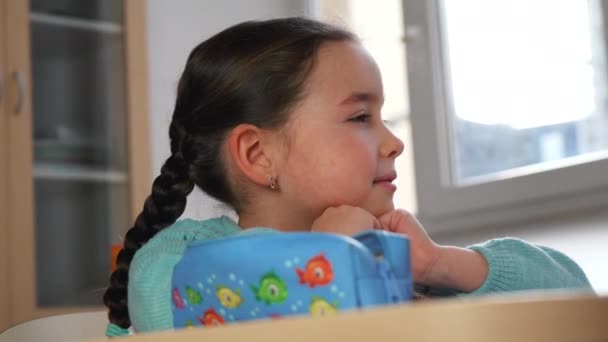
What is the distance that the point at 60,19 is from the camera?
9.50 ft

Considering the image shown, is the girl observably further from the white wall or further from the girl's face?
the white wall

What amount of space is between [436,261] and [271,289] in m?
0.36

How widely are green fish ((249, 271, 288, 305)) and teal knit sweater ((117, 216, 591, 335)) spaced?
22 cm

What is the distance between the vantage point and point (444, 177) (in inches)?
109

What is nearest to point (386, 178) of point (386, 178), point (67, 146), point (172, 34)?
point (386, 178)

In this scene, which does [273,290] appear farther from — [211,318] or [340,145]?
[340,145]

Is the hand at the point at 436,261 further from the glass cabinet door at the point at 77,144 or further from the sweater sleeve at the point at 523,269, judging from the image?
the glass cabinet door at the point at 77,144

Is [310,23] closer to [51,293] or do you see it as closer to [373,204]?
[373,204]

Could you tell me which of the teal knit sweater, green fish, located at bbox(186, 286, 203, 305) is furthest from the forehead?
green fish, located at bbox(186, 286, 203, 305)

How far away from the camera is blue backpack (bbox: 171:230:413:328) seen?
714 mm

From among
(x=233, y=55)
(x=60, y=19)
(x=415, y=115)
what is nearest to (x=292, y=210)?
(x=233, y=55)

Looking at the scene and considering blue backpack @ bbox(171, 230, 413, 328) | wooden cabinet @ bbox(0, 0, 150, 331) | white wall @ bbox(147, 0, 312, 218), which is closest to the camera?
blue backpack @ bbox(171, 230, 413, 328)

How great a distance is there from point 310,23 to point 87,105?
1.63 metres

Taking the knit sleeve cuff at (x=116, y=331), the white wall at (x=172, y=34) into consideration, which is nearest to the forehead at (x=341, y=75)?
the knit sleeve cuff at (x=116, y=331)
